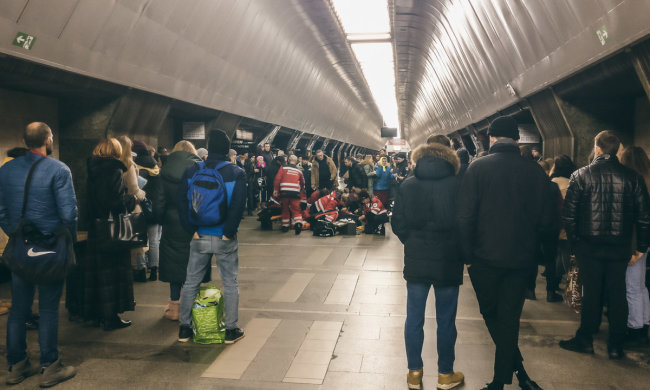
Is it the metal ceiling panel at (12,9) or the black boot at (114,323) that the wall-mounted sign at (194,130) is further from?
the black boot at (114,323)

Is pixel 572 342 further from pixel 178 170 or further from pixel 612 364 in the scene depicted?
pixel 178 170

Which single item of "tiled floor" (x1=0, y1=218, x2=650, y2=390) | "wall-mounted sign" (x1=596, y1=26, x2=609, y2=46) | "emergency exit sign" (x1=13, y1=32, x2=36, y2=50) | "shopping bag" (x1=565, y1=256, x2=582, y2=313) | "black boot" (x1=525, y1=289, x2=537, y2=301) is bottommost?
"tiled floor" (x1=0, y1=218, x2=650, y2=390)

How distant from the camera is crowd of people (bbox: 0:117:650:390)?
3510 mm

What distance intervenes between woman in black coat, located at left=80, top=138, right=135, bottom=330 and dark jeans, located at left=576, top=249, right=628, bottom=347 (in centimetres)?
412

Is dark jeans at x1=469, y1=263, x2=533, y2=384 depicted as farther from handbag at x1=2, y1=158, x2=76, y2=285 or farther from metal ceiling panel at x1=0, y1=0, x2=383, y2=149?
metal ceiling panel at x1=0, y1=0, x2=383, y2=149

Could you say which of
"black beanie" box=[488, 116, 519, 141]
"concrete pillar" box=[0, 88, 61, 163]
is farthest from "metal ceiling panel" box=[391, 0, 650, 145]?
"concrete pillar" box=[0, 88, 61, 163]

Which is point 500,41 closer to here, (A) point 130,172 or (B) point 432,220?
(A) point 130,172

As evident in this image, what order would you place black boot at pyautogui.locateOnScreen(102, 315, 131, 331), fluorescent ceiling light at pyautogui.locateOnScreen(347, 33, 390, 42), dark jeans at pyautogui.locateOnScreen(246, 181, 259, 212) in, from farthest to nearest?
fluorescent ceiling light at pyautogui.locateOnScreen(347, 33, 390, 42) → dark jeans at pyautogui.locateOnScreen(246, 181, 259, 212) → black boot at pyautogui.locateOnScreen(102, 315, 131, 331)

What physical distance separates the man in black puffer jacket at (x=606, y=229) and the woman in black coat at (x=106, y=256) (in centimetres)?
398

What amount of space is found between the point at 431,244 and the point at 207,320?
2196 mm

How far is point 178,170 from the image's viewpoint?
17.3 ft

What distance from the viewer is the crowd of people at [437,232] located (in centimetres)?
351

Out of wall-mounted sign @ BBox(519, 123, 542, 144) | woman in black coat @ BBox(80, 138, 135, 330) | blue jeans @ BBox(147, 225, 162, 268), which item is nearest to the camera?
woman in black coat @ BBox(80, 138, 135, 330)

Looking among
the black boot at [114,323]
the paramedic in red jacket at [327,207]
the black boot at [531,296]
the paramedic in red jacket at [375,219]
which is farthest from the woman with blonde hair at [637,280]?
the paramedic in red jacket at [327,207]
